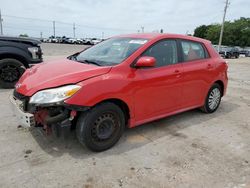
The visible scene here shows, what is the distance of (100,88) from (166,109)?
1.48 m

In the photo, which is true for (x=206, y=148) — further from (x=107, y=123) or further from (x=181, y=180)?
(x=107, y=123)

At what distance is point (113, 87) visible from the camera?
3322mm

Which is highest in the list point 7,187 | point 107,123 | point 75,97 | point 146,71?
point 146,71

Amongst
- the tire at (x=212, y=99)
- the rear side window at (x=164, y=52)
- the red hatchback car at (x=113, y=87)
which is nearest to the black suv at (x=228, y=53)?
the tire at (x=212, y=99)

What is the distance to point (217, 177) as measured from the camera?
2961 millimetres

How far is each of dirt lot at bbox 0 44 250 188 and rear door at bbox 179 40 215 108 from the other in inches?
21.7

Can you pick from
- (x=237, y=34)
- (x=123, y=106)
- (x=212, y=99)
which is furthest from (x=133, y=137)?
(x=237, y=34)

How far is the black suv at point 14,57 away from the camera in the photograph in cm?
657

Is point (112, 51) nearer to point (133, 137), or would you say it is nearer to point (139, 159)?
point (133, 137)

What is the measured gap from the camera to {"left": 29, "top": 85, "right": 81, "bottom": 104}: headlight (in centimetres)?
299

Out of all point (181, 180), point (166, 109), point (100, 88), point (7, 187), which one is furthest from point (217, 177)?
point (7, 187)

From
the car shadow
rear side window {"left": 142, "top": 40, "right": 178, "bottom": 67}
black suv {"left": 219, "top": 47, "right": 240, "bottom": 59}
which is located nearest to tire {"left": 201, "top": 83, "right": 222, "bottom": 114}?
the car shadow

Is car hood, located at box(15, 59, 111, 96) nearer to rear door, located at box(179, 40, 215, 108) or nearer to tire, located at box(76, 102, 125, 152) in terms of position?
tire, located at box(76, 102, 125, 152)

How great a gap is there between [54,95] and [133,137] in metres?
1.54
